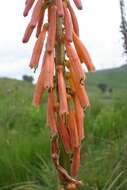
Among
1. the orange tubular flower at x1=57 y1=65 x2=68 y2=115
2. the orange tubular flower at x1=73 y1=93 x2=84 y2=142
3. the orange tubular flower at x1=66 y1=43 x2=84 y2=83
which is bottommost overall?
the orange tubular flower at x1=73 y1=93 x2=84 y2=142

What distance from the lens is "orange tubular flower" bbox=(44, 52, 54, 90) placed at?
3.46m

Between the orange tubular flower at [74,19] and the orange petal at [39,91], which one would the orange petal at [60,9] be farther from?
the orange petal at [39,91]

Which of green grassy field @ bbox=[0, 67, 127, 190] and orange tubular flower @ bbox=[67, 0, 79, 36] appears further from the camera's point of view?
green grassy field @ bbox=[0, 67, 127, 190]

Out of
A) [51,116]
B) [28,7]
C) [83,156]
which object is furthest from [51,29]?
[83,156]

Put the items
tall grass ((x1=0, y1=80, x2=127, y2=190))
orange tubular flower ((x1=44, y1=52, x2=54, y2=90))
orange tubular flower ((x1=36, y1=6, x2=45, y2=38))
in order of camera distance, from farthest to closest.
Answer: tall grass ((x1=0, y1=80, x2=127, y2=190)) < orange tubular flower ((x1=36, y1=6, x2=45, y2=38)) < orange tubular flower ((x1=44, y1=52, x2=54, y2=90))

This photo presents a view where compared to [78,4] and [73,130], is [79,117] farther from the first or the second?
[78,4]

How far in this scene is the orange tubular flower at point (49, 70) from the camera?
3.46m

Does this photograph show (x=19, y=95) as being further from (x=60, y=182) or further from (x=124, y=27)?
(x=60, y=182)

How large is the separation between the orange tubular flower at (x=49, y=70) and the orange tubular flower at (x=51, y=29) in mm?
49

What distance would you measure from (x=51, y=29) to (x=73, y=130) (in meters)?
0.64

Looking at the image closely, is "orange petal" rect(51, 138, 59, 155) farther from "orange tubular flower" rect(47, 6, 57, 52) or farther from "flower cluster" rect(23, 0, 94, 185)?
"orange tubular flower" rect(47, 6, 57, 52)

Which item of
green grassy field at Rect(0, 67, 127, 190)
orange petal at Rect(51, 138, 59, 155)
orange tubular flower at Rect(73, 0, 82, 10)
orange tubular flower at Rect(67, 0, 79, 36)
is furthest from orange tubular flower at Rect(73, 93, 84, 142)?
green grassy field at Rect(0, 67, 127, 190)

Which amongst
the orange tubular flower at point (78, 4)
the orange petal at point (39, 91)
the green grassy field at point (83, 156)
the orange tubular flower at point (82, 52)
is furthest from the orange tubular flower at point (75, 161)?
the green grassy field at point (83, 156)

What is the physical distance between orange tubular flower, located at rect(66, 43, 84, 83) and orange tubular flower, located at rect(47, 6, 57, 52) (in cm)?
10
